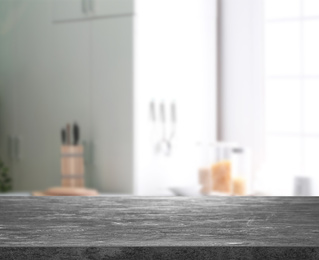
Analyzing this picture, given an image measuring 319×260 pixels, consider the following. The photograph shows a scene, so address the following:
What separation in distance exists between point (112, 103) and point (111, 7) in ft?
0.89

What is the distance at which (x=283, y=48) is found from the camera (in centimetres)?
172

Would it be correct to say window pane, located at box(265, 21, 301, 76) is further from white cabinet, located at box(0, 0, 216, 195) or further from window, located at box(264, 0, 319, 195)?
white cabinet, located at box(0, 0, 216, 195)

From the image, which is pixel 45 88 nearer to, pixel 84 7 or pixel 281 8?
pixel 84 7

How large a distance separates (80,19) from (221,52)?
1.55 ft

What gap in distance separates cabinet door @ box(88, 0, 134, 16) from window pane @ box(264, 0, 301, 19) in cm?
47

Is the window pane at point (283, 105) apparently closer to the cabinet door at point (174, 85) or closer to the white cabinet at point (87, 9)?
the cabinet door at point (174, 85)

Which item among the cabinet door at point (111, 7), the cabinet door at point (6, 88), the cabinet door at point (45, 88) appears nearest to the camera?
the cabinet door at point (111, 7)

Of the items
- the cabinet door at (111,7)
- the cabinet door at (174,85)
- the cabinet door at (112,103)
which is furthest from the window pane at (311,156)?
the cabinet door at (111,7)

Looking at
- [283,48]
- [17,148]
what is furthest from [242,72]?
[17,148]

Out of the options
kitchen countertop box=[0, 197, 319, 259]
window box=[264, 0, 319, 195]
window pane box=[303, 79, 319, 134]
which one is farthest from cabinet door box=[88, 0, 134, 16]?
kitchen countertop box=[0, 197, 319, 259]

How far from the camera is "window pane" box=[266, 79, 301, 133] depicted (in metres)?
1.72

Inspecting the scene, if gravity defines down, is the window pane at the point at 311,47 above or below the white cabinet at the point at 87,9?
below

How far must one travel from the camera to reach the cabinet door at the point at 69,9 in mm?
1599

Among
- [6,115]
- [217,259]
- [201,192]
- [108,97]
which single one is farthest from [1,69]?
[217,259]
